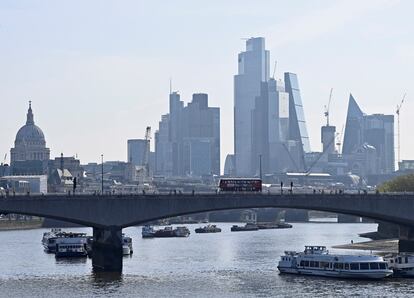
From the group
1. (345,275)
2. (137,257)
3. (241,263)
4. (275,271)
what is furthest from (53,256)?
(345,275)

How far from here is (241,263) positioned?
141625 mm

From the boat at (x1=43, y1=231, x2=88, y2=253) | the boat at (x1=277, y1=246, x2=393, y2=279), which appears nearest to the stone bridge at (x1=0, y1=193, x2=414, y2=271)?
the boat at (x1=277, y1=246, x2=393, y2=279)

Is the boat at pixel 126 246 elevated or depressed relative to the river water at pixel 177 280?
elevated

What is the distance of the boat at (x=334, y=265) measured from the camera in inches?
4653

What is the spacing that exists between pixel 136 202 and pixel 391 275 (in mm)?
26981

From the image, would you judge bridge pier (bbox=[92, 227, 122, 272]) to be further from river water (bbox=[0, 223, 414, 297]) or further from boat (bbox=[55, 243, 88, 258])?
boat (bbox=[55, 243, 88, 258])

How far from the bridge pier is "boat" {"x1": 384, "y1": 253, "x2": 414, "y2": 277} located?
87.7ft

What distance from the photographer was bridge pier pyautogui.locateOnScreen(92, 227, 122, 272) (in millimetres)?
126000

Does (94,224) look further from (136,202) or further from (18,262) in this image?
(18,262)

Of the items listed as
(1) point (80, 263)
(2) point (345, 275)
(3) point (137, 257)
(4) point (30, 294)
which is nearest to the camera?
(4) point (30, 294)

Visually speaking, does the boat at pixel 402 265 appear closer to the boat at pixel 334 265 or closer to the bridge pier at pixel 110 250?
the boat at pixel 334 265

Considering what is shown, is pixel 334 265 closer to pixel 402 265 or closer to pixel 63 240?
pixel 402 265

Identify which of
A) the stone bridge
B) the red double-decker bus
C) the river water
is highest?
the red double-decker bus

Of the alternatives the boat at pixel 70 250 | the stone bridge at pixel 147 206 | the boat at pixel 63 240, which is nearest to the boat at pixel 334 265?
the stone bridge at pixel 147 206
